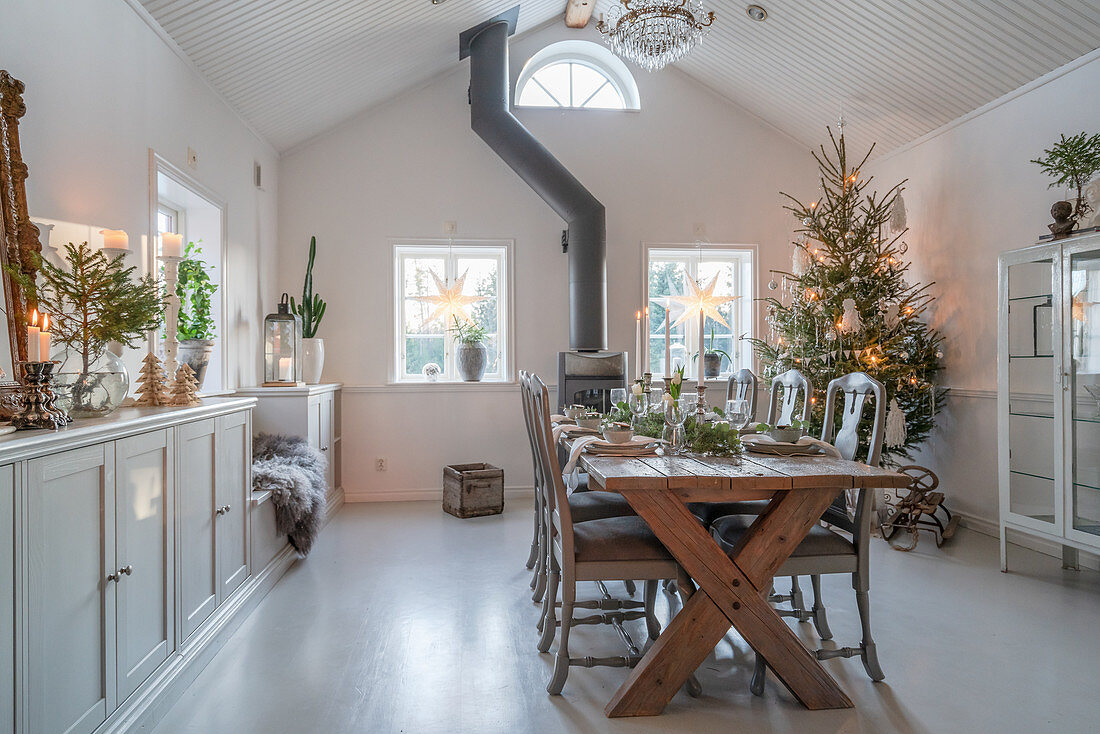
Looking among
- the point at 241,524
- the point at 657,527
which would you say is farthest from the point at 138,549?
the point at 657,527

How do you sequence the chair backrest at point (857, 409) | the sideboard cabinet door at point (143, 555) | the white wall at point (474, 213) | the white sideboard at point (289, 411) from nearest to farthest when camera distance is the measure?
the sideboard cabinet door at point (143, 555) → the chair backrest at point (857, 409) → the white sideboard at point (289, 411) → the white wall at point (474, 213)

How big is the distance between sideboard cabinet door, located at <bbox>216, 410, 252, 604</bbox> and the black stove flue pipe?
2787mm

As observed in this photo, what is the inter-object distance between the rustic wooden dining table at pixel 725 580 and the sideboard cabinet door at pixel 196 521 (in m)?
1.37

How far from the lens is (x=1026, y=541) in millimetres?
4199

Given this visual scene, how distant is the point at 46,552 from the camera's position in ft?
5.30

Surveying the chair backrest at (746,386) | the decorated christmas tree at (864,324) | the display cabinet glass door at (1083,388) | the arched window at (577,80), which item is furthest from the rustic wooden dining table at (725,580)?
the arched window at (577,80)

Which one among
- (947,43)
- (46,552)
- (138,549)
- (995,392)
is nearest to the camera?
(46,552)

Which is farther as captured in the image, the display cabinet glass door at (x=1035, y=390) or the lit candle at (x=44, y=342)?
the display cabinet glass door at (x=1035, y=390)

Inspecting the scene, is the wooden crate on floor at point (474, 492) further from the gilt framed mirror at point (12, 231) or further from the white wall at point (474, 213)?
the gilt framed mirror at point (12, 231)

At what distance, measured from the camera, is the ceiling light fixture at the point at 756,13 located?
4.62 meters

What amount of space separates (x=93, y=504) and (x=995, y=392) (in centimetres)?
468

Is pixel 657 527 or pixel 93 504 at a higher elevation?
pixel 93 504

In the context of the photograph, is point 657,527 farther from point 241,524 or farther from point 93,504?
point 241,524

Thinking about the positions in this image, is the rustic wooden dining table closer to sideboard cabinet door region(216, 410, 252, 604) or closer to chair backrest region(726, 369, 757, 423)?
chair backrest region(726, 369, 757, 423)
